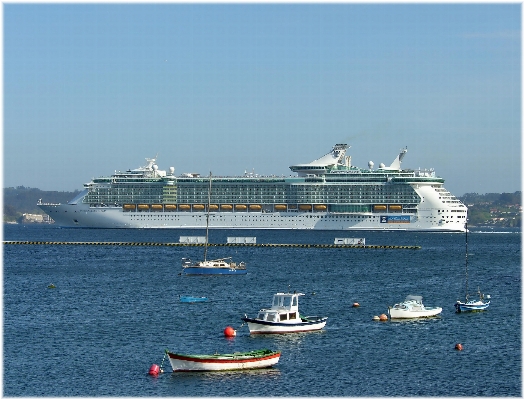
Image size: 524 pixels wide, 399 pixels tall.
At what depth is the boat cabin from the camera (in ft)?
130

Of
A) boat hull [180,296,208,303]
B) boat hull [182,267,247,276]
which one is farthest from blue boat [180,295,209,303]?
boat hull [182,267,247,276]

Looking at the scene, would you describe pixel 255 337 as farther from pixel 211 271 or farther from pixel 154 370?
pixel 211 271

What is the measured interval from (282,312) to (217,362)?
7.69 metres

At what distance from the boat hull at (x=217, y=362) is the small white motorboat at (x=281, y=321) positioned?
639cm

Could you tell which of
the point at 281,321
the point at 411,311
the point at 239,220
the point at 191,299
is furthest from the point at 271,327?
the point at 239,220

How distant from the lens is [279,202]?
13338 cm

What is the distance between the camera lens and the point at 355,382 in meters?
31.9

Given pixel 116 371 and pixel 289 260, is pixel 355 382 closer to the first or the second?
pixel 116 371

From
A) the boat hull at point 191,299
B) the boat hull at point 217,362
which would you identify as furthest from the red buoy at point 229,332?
the boat hull at point 191,299

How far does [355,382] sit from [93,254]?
58744mm

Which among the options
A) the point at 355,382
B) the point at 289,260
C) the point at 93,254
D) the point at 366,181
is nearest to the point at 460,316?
the point at 355,382

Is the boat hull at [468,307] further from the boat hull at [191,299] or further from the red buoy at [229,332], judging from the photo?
the boat hull at [191,299]

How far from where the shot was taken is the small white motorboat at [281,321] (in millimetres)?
39500

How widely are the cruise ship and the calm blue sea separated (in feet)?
178
